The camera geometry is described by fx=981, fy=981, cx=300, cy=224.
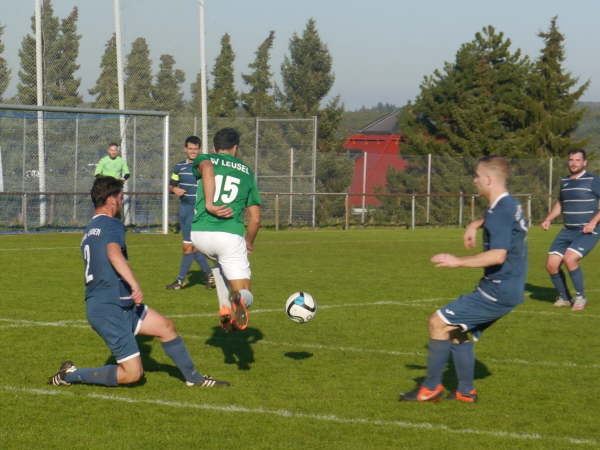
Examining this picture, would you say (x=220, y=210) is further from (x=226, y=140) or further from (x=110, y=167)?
(x=110, y=167)

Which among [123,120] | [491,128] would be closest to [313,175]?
[123,120]

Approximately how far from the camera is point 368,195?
34.7 metres

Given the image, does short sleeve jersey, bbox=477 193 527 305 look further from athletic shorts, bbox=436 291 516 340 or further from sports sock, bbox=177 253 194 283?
sports sock, bbox=177 253 194 283

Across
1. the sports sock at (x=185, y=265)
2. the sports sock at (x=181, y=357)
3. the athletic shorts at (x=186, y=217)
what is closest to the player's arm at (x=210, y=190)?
the sports sock at (x=181, y=357)

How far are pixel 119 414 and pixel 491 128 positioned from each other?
42564 mm

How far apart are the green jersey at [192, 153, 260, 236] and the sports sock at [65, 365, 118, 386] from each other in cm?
175

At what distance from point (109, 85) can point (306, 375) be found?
23.8 meters

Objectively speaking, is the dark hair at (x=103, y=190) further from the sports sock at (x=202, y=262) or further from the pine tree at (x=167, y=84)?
the pine tree at (x=167, y=84)

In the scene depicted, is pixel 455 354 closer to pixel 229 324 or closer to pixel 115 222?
→ pixel 229 324

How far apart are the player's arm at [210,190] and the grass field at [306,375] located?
133 cm

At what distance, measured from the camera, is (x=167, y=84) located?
32.3 meters

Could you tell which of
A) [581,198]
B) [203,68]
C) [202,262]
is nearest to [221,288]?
[202,262]

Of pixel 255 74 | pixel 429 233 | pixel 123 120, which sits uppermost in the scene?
pixel 255 74

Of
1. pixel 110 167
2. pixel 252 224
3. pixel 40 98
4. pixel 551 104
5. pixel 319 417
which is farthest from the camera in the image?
pixel 551 104
